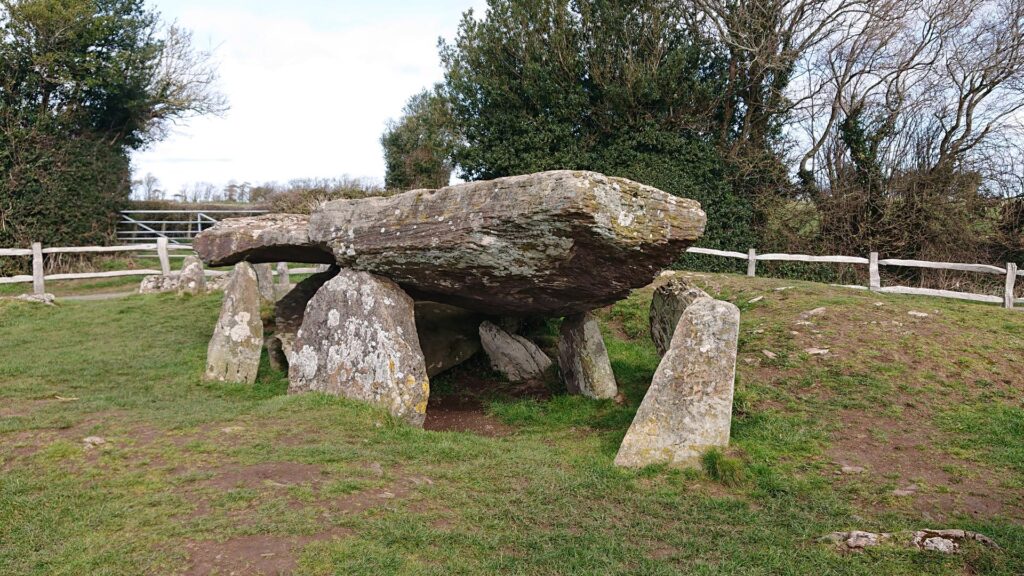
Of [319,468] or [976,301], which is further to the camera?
[976,301]

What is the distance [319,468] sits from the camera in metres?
5.46

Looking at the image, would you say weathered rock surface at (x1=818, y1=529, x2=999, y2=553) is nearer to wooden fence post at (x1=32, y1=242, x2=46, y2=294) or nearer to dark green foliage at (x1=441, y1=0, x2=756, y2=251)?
dark green foliage at (x1=441, y1=0, x2=756, y2=251)

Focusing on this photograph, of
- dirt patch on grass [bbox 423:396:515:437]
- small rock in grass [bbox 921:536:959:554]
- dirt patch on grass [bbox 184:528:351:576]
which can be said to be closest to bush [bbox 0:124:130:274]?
dirt patch on grass [bbox 423:396:515:437]

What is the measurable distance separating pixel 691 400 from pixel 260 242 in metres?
6.12

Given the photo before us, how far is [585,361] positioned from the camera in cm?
864

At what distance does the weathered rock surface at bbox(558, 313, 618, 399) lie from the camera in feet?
28.1

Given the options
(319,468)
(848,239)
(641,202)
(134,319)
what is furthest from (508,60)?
(319,468)

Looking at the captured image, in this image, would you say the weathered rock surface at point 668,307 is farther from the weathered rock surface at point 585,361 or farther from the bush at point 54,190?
the bush at point 54,190

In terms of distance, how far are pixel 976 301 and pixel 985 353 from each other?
6676 millimetres

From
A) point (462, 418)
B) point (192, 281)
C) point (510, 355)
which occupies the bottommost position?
point (462, 418)

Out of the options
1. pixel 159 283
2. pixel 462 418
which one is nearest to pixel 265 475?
pixel 462 418

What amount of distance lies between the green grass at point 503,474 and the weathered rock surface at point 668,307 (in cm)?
64

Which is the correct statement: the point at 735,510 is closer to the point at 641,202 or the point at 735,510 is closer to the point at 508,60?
the point at 641,202

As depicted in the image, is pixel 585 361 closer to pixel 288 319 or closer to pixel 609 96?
pixel 288 319
